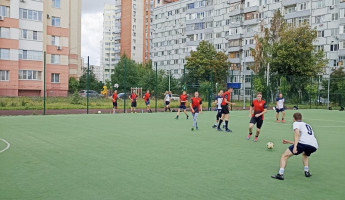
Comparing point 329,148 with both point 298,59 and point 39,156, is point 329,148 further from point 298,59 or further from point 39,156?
point 298,59

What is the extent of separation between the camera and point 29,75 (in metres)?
47.2

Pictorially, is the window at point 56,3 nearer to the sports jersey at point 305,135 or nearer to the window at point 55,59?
the window at point 55,59

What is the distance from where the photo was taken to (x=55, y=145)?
420 inches

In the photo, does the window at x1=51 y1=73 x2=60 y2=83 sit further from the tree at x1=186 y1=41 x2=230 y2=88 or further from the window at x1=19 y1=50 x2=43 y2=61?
the tree at x1=186 y1=41 x2=230 y2=88

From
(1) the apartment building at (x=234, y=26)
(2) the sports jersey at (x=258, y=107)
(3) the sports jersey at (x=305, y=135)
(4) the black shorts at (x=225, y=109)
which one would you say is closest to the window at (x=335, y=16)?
(1) the apartment building at (x=234, y=26)

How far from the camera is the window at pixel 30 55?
47.0 meters

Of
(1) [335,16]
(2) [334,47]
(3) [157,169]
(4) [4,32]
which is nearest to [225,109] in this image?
(3) [157,169]

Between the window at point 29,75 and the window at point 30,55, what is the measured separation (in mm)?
1773

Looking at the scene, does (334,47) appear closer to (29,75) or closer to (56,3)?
(56,3)

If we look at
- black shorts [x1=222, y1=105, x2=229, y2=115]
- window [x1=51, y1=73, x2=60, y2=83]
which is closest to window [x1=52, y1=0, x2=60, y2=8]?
window [x1=51, y1=73, x2=60, y2=83]

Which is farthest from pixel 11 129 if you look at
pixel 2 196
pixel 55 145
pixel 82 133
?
pixel 2 196

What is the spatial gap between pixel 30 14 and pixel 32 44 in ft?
13.3

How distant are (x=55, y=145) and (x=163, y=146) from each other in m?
3.24

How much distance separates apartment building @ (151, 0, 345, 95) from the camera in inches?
2190
